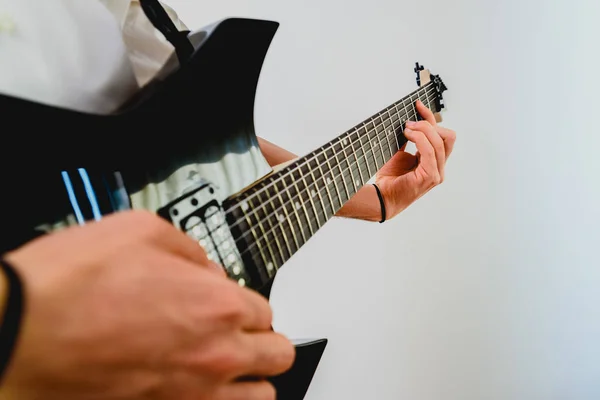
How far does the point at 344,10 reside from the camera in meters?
1.16

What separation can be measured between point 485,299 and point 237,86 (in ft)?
3.88

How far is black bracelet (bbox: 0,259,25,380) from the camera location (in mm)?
200

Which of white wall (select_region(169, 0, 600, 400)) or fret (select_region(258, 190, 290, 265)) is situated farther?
white wall (select_region(169, 0, 600, 400))

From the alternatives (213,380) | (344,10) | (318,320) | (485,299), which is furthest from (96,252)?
(485,299)

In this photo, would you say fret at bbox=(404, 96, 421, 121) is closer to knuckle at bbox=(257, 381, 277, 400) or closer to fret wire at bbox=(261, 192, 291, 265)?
fret wire at bbox=(261, 192, 291, 265)

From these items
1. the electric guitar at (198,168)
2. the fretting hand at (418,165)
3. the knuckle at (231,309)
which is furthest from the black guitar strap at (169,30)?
the fretting hand at (418,165)

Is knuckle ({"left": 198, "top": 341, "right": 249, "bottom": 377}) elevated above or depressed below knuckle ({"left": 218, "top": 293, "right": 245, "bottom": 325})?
below

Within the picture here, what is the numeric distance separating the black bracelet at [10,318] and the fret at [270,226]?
0.24m

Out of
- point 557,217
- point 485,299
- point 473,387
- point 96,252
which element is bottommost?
point 473,387

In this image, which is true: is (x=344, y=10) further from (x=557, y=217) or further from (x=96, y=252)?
(x=96, y=252)

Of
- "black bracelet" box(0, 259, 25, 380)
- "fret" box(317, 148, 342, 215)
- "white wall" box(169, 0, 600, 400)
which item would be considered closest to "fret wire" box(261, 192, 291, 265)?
"fret" box(317, 148, 342, 215)

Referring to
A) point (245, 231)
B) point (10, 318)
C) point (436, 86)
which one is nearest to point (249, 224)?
point (245, 231)

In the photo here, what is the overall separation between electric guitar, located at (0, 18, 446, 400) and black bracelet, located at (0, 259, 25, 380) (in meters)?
0.15

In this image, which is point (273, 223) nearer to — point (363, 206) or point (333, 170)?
point (333, 170)
